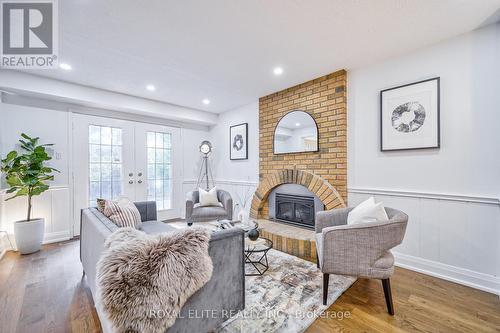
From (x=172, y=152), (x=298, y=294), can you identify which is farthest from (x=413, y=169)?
(x=172, y=152)

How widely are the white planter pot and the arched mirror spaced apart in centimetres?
349

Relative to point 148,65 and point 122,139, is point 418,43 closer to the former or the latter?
point 148,65

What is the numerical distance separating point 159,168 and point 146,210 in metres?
1.67

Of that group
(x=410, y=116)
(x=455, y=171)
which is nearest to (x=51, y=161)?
(x=410, y=116)

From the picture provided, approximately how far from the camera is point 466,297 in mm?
1847

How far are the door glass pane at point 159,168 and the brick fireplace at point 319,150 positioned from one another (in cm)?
199

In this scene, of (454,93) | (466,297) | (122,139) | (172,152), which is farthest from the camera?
(172,152)

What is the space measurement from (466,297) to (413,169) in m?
1.21

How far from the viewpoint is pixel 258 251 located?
203 cm

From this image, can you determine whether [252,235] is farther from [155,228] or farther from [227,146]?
[227,146]

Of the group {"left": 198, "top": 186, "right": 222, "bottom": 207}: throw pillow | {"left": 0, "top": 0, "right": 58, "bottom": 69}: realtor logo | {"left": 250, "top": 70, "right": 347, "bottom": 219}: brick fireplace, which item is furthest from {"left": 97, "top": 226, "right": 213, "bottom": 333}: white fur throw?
{"left": 198, "top": 186, "right": 222, "bottom": 207}: throw pillow

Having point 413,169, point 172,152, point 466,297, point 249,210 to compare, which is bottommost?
point 466,297

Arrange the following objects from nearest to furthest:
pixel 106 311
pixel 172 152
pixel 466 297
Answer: pixel 106 311 < pixel 466 297 < pixel 172 152

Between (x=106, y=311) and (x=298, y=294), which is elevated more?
(x=106, y=311)
